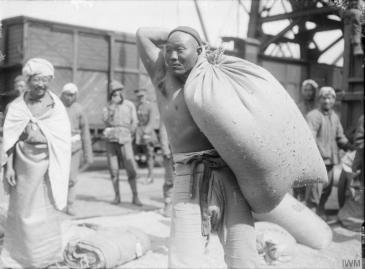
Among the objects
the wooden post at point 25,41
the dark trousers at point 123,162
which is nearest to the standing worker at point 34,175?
the dark trousers at point 123,162

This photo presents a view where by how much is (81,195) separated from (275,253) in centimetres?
432

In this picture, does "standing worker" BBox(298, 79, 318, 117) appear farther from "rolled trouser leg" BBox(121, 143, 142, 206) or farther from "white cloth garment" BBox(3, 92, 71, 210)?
"white cloth garment" BBox(3, 92, 71, 210)

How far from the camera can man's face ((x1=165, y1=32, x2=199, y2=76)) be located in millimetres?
2715

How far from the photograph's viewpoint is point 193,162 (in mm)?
2818

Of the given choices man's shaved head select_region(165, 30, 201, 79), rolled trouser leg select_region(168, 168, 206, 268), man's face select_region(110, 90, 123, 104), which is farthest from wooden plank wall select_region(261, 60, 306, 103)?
rolled trouser leg select_region(168, 168, 206, 268)

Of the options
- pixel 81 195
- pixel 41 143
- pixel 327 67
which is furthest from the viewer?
pixel 327 67

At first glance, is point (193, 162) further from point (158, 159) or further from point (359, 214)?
point (158, 159)

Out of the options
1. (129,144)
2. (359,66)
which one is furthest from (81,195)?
(359,66)

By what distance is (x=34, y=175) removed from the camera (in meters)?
4.07

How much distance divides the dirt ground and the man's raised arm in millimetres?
1304

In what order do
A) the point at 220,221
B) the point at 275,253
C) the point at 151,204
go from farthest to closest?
the point at 151,204 < the point at 275,253 < the point at 220,221

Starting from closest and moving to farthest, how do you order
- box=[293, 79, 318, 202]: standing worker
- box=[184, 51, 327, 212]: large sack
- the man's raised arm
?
1. box=[184, 51, 327, 212]: large sack
2. the man's raised arm
3. box=[293, 79, 318, 202]: standing worker

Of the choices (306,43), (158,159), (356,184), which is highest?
(306,43)

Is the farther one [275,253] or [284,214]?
[284,214]
